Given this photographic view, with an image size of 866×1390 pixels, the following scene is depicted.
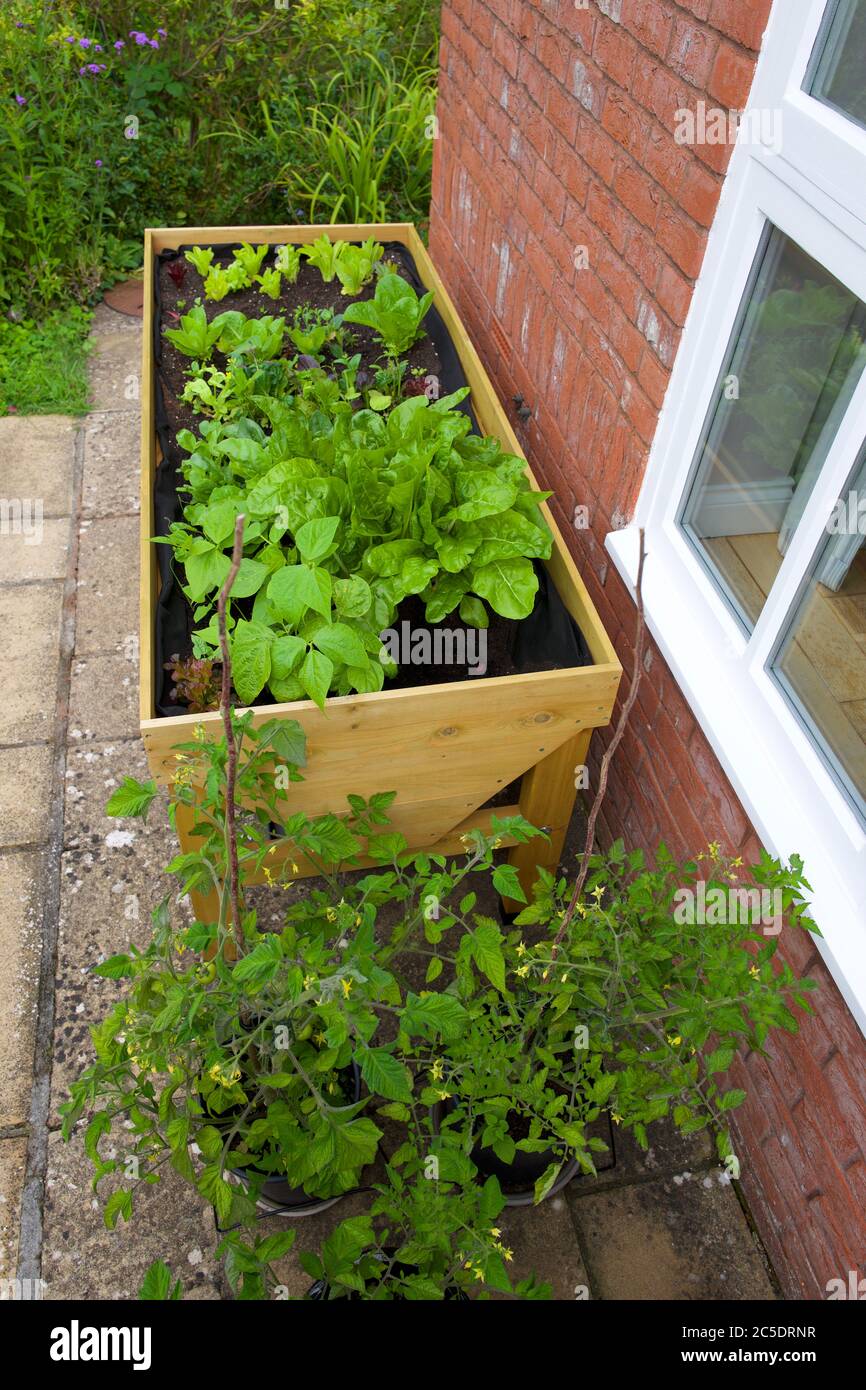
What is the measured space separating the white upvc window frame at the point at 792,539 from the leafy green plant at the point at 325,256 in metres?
2.05

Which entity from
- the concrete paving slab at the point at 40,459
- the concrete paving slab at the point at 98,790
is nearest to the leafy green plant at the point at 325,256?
the concrete paving slab at the point at 40,459

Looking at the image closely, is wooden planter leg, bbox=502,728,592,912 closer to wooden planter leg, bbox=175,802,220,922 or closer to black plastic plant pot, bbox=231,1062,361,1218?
black plastic plant pot, bbox=231,1062,361,1218

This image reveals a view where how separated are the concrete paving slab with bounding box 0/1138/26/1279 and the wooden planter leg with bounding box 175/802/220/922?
0.71m

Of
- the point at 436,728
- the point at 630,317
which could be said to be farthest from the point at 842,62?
the point at 436,728

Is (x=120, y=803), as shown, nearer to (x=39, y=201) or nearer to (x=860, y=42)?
(x=860, y=42)

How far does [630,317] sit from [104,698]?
7.21 feet

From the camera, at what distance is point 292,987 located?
5.42 feet

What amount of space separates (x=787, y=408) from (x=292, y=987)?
152cm

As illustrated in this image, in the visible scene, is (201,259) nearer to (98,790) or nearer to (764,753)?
(98,790)

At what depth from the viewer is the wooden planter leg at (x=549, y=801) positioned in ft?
8.34

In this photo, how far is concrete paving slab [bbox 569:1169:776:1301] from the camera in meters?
2.29

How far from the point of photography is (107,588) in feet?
12.6

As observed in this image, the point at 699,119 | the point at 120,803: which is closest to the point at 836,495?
the point at 699,119

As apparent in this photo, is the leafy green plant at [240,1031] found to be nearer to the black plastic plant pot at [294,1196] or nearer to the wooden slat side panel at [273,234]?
the black plastic plant pot at [294,1196]
